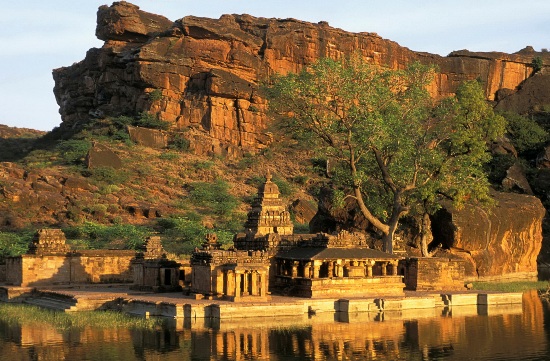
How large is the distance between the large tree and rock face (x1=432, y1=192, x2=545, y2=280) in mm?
1487

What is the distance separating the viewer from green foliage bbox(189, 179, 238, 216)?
230ft

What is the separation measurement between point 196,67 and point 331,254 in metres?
49.3

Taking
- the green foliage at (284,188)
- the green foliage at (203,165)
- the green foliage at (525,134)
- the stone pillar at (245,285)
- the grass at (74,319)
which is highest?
the green foliage at (525,134)

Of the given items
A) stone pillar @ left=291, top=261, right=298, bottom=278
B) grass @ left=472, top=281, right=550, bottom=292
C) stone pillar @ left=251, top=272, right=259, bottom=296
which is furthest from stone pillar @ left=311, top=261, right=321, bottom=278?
grass @ left=472, top=281, right=550, bottom=292

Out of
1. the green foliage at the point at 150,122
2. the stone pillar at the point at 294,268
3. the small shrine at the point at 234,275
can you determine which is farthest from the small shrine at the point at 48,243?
the green foliage at the point at 150,122

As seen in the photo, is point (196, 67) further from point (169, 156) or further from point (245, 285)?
point (245, 285)

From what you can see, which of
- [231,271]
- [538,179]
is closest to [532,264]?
[538,179]

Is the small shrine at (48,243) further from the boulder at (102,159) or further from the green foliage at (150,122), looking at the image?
the green foliage at (150,122)

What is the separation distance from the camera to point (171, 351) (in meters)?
25.3

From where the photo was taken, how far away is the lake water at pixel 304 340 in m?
24.7

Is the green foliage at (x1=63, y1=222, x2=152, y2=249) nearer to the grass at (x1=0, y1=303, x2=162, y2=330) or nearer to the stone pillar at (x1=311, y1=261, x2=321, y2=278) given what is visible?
the stone pillar at (x1=311, y1=261, x2=321, y2=278)

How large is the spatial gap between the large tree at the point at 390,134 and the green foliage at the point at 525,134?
37.2m

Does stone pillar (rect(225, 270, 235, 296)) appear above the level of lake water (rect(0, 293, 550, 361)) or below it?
above

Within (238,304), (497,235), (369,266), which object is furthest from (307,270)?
(497,235)
